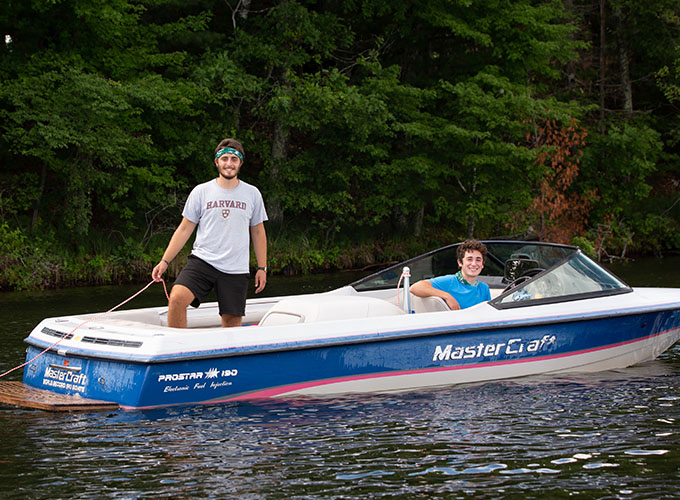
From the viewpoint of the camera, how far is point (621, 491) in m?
4.74

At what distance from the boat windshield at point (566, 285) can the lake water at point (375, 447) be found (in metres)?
0.70

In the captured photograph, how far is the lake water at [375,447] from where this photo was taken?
4.83 meters

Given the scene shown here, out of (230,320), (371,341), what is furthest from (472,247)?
(230,320)

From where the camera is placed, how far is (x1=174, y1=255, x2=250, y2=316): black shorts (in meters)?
6.79

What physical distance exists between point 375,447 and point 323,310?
169 centimetres

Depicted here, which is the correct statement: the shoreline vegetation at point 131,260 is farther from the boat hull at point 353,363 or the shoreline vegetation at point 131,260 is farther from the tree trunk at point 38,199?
the boat hull at point 353,363

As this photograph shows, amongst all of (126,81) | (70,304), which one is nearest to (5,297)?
(70,304)

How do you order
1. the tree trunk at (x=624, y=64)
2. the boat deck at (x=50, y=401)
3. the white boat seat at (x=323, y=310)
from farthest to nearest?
the tree trunk at (x=624, y=64)
the white boat seat at (x=323, y=310)
the boat deck at (x=50, y=401)

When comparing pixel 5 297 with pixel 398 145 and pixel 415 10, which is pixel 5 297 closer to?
pixel 398 145

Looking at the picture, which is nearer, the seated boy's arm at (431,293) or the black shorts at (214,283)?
the black shorts at (214,283)

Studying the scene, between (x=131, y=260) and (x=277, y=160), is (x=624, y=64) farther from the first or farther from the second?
(x=131, y=260)

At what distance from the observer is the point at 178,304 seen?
6.77 m

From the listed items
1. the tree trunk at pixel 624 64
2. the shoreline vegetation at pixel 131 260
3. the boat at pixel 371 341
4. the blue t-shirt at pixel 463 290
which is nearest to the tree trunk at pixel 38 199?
the shoreline vegetation at pixel 131 260

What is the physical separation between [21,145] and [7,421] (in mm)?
12797
